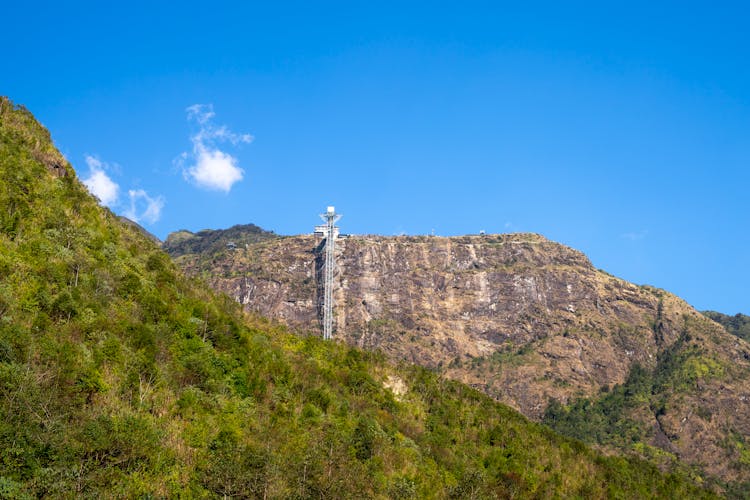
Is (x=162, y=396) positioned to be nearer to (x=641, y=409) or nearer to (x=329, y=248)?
(x=329, y=248)

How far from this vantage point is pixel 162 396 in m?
43.6

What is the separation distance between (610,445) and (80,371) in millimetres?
146379

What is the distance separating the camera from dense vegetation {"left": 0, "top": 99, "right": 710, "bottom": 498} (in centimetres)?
3500

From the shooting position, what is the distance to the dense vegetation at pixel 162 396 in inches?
1378

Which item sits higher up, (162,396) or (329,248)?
(329,248)

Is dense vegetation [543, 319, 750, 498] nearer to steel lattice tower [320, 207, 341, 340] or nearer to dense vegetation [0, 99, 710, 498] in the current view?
steel lattice tower [320, 207, 341, 340]

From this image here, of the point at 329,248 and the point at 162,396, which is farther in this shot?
the point at 329,248

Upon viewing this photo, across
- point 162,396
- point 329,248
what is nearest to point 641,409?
point 329,248

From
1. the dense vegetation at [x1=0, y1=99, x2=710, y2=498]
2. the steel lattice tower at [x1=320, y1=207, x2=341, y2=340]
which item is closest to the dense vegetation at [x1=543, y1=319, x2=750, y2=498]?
the steel lattice tower at [x1=320, y1=207, x2=341, y2=340]

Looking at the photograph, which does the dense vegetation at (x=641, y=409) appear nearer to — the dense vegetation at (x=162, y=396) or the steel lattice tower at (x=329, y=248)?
the steel lattice tower at (x=329, y=248)

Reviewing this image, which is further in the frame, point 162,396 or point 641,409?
point 641,409

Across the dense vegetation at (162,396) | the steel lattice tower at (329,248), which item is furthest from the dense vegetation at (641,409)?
the dense vegetation at (162,396)

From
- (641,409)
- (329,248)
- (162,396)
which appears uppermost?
(329,248)

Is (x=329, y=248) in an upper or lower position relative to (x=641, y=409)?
upper
